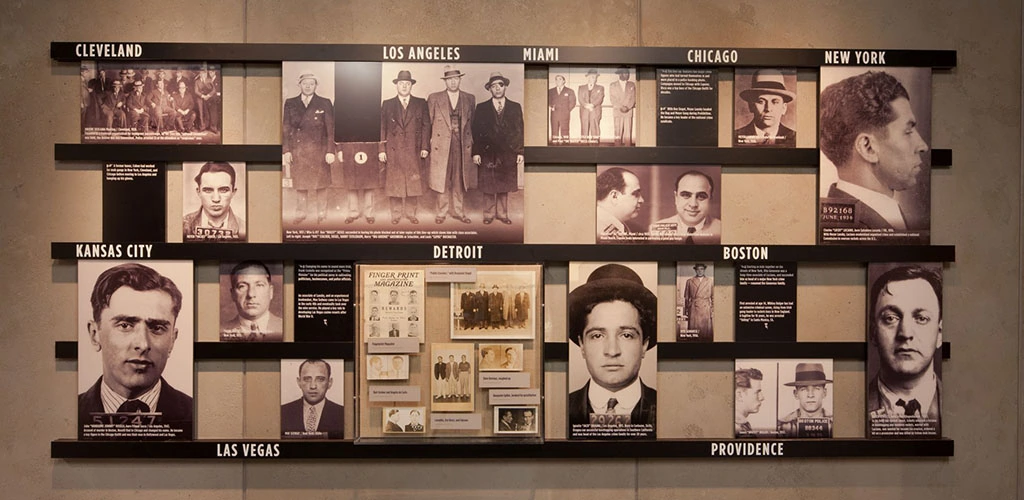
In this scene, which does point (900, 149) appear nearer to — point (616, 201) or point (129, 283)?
point (616, 201)

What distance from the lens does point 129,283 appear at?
9.12 ft

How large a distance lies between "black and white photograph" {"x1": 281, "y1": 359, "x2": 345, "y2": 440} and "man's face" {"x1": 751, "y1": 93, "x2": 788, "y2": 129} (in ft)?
6.41

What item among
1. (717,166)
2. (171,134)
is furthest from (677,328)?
(171,134)

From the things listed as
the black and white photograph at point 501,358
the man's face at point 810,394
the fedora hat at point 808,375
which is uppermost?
the black and white photograph at point 501,358

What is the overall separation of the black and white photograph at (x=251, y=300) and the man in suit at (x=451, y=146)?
27.8 inches

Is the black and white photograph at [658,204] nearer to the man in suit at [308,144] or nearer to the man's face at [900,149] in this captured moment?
the man's face at [900,149]

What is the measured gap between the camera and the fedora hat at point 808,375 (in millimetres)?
2836

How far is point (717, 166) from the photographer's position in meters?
2.83

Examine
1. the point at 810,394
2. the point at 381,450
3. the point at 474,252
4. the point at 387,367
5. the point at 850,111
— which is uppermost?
the point at 850,111

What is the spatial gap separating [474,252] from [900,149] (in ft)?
5.84

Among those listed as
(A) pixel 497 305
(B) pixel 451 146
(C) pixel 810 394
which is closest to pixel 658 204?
(A) pixel 497 305

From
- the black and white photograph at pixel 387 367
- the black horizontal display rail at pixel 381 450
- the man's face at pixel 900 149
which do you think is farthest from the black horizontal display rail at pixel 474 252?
the black horizontal display rail at pixel 381 450

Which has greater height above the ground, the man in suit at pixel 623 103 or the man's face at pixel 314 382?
the man in suit at pixel 623 103

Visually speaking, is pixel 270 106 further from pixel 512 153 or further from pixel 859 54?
pixel 859 54
